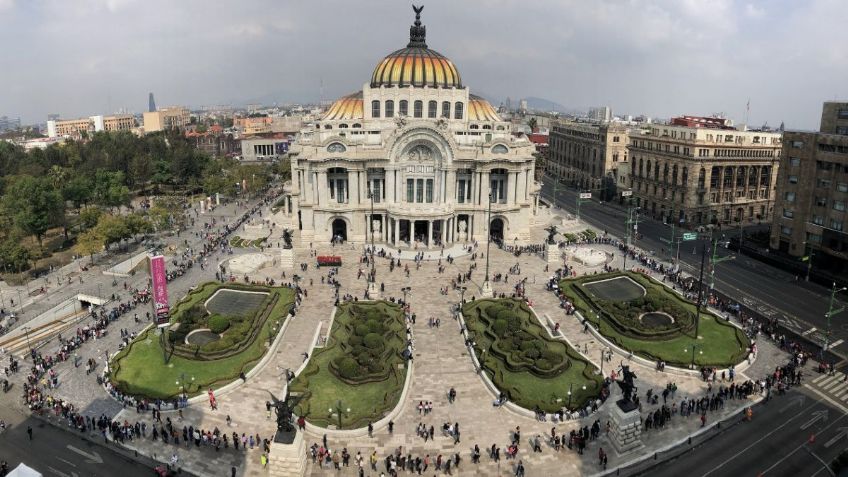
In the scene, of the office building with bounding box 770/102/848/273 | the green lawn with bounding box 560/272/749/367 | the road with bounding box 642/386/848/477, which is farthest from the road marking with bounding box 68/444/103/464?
the office building with bounding box 770/102/848/273

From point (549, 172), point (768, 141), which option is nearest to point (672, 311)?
point (768, 141)

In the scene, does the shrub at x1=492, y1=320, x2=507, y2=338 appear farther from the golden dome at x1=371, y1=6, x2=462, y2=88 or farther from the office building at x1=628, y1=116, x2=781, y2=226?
the office building at x1=628, y1=116, x2=781, y2=226

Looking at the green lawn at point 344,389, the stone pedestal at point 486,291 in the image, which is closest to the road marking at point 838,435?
the green lawn at point 344,389

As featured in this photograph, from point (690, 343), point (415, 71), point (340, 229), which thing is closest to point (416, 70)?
point (415, 71)

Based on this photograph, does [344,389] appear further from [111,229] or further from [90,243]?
[111,229]

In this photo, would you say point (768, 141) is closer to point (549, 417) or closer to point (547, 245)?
point (547, 245)

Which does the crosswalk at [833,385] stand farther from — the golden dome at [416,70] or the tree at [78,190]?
the tree at [78,190]
